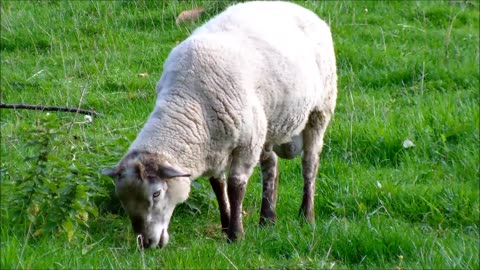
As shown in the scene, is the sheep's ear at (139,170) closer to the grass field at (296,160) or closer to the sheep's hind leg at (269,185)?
the grass field at (296,160)

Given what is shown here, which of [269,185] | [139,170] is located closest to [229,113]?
[139,170]

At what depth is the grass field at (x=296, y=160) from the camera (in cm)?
489

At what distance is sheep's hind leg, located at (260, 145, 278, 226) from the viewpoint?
20.5 feet

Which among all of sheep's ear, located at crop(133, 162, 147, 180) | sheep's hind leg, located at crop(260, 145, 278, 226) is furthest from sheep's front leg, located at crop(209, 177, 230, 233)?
sheep's ear, located at crop(133, 162, 147, 180)

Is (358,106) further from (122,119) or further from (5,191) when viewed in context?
(5,191)

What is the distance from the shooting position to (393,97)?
8516 mm

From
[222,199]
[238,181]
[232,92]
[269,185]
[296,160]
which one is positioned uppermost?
[232,92]

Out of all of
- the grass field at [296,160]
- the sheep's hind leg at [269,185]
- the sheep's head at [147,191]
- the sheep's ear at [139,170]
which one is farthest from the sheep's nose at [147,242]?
the sheep's hind leg at [269,185]

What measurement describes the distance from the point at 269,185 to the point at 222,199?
48cm

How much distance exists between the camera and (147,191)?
16.7ft

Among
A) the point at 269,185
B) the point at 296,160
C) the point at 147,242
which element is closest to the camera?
the point at 147,242

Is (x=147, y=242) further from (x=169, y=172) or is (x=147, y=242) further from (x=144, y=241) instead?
(x=169, y=172)

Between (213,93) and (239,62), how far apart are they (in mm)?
312

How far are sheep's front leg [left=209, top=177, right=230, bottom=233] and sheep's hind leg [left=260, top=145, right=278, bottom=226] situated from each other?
0.82 feet
